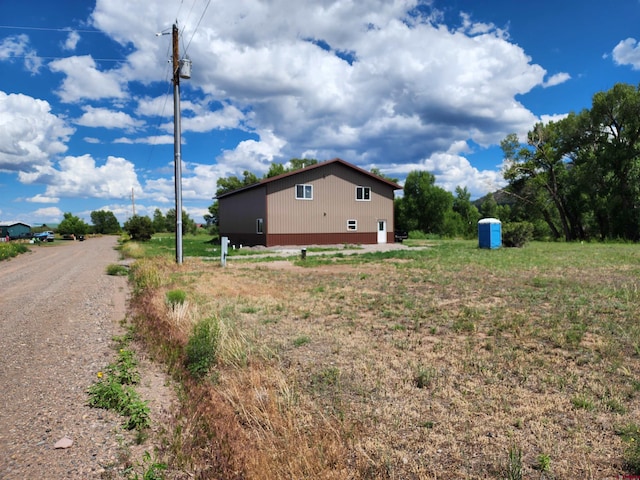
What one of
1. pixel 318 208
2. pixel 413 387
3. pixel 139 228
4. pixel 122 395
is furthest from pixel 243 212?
pixel 413 387

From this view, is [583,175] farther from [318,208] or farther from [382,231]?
[318,208]

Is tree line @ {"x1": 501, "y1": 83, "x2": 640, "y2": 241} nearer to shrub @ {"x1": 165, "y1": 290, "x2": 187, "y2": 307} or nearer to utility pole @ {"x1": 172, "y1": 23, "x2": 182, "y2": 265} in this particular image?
utility pole @ {"x1": 172, "y1": 23, "x2": 182, "y2": 265}

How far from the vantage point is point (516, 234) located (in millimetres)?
25219

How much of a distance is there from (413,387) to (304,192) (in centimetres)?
2689

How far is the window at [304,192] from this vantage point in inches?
1196

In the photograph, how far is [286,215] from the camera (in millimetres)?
29875

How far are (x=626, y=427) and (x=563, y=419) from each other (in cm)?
44

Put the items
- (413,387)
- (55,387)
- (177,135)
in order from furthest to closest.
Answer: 1. (177,135)
2. (55,387)
3. (413,387)

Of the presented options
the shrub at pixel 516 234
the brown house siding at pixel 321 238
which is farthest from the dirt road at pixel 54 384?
the shrub at pixel 516 234

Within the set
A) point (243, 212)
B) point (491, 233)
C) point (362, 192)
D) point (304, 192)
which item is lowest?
point (491, 233)

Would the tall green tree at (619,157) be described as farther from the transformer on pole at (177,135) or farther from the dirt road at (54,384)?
the dirt road at (54,384)

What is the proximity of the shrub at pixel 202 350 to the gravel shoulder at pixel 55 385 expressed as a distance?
1.13 meters

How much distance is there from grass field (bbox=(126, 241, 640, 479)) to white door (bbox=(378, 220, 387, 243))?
2463cm

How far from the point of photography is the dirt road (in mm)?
3312
